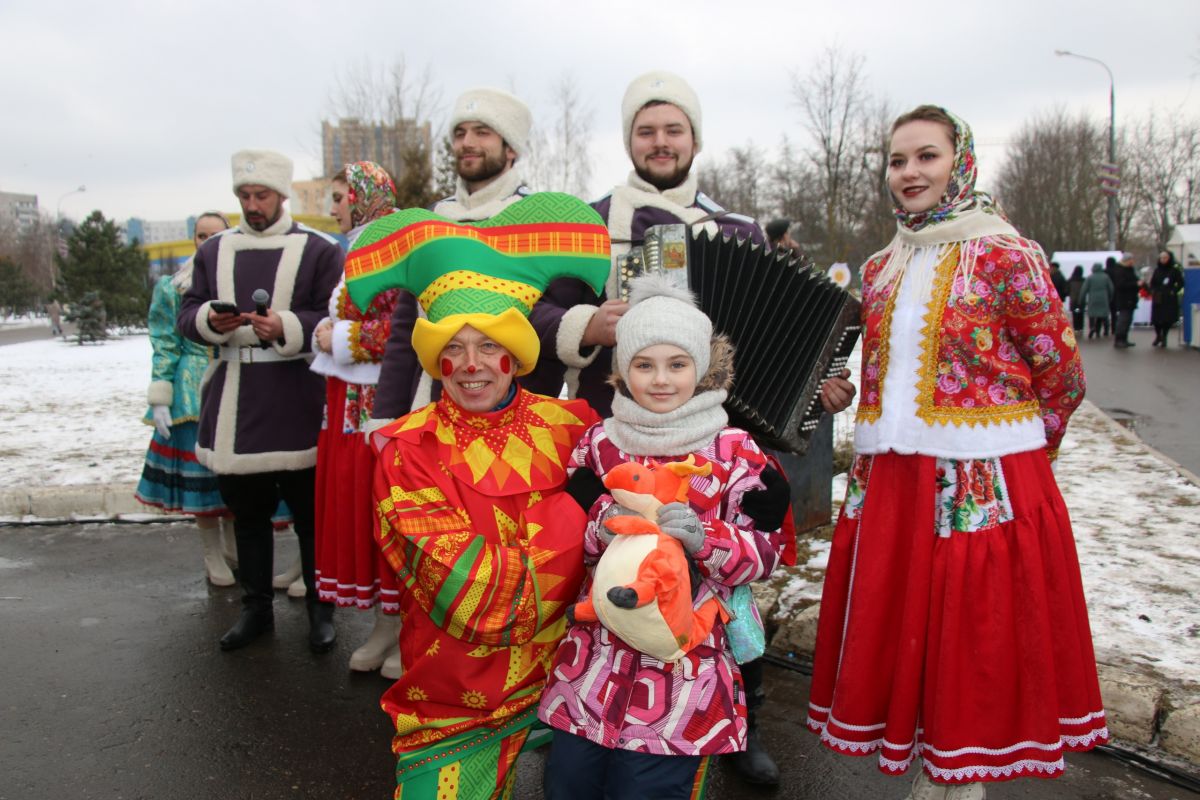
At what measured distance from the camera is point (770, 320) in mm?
2752

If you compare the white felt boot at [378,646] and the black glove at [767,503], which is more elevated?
the black glove at [767,503]

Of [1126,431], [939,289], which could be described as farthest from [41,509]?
[1126,431]

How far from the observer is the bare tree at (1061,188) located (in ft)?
132

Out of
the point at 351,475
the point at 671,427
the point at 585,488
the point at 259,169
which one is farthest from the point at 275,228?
the point at 671,427

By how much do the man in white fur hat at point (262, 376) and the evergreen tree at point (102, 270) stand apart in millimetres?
22742

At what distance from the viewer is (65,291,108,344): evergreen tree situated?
23.3 metres

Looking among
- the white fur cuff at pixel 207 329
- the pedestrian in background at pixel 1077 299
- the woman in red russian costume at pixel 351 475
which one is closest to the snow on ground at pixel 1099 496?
the woman in red russian costume at pixel 351 475

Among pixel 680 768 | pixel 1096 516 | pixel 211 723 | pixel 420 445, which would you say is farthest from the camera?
pixel 1096 516

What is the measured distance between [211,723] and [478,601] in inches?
78.8

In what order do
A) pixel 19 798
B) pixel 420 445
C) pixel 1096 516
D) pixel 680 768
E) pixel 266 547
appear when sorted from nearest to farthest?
pixel 680 768 < pixel 420 445 < pixel 19 798 < pixel 266 547 < pixel 1096 516

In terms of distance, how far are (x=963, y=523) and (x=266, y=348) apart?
331 centimetres

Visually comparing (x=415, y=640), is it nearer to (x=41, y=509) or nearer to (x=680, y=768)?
(x=680, y=768)

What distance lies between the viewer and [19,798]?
296 centimetres

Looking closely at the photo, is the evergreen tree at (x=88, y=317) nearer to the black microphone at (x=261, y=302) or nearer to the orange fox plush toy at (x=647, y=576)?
the black microphone at (x=261, y=302)
